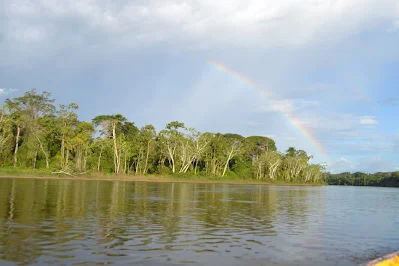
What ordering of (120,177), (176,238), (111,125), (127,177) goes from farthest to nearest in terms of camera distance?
1. (111,125)
2. (127,177)
3. (120,177)
4. (176,238)

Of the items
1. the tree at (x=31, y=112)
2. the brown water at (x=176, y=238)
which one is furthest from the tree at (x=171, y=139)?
the brown water at (x=176, y=238)

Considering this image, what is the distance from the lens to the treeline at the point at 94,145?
235ft

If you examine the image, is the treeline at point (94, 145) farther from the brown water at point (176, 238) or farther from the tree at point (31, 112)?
the brown water at point (176, 238)

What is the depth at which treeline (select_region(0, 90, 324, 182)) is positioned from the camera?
71.7 m

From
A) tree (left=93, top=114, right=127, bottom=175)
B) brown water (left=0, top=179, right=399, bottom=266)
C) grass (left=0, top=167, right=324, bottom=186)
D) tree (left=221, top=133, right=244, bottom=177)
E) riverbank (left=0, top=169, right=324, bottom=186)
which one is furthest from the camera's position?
tree (left=221, top=133, right=244, bottom=177)

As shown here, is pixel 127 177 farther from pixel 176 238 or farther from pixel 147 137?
pixel 176 238

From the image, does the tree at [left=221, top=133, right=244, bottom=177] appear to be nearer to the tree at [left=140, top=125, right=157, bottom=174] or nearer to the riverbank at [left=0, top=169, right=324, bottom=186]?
the riverbank at [left=0, top=169, right=324, bottom=186]

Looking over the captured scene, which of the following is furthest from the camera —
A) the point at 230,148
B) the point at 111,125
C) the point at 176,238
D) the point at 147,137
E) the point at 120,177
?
the point at 230,148

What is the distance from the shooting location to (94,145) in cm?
7819

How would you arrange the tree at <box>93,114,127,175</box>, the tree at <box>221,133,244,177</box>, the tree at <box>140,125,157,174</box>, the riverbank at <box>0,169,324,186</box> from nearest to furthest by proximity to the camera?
the riverbank at <box>0,169,324,186</box>
the tree at <box>93,114,127,175</box>
the tree at <box>140,125,157,174</box>
the tree at <box>221,133,244,177</box>

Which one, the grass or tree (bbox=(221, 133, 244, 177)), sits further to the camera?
tree (bbox=(221, 133, 244, 177))

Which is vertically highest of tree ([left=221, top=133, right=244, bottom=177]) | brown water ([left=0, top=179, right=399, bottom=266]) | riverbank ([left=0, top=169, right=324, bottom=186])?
tree ([left=221, top=133, right=244, bottom=177])

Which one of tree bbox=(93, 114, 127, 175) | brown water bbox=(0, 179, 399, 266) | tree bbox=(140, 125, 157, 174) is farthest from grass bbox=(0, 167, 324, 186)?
brown water bbox=(0, 179, 399, 266)

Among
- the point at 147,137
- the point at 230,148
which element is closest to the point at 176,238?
the point at 147,137
